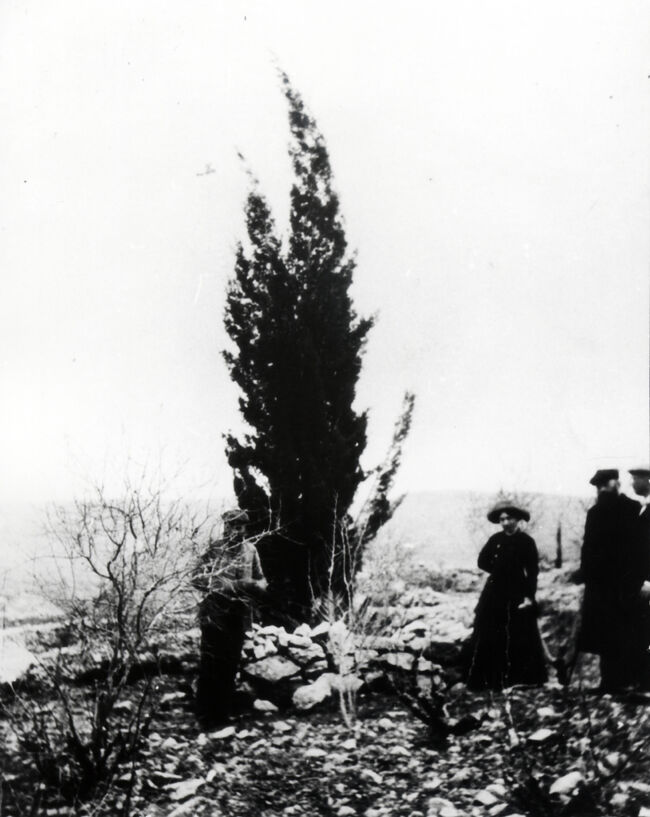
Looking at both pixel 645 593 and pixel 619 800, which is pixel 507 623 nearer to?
pixel 645 593

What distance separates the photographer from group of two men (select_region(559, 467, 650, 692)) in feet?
13.9

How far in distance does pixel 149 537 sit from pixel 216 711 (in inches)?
66.5

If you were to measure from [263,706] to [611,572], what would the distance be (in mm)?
3075

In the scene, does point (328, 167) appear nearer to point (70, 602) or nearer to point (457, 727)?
point (70, 602)

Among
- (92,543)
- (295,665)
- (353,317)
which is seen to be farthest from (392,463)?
(92,543)

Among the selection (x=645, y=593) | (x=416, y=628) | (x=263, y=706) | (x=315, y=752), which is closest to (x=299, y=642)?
(x=263, y=706)

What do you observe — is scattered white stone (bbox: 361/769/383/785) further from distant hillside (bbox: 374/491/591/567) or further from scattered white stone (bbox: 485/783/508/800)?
distant hillside (bbox: 374/491/591/567)

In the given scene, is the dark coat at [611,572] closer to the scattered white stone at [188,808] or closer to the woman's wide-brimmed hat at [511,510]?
the woman's wide-brimmed hat at [511,510]

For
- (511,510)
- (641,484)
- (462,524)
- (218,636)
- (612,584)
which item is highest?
(641,484)

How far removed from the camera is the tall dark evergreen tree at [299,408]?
6.46 meters

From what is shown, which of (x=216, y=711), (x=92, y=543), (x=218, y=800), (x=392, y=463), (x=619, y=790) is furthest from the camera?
(x=392, y=463)

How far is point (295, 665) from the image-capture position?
5754mm

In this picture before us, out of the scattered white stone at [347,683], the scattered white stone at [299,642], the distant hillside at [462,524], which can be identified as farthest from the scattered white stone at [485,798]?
the distant hillside at [462,524]

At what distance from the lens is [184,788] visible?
4.08 meters
